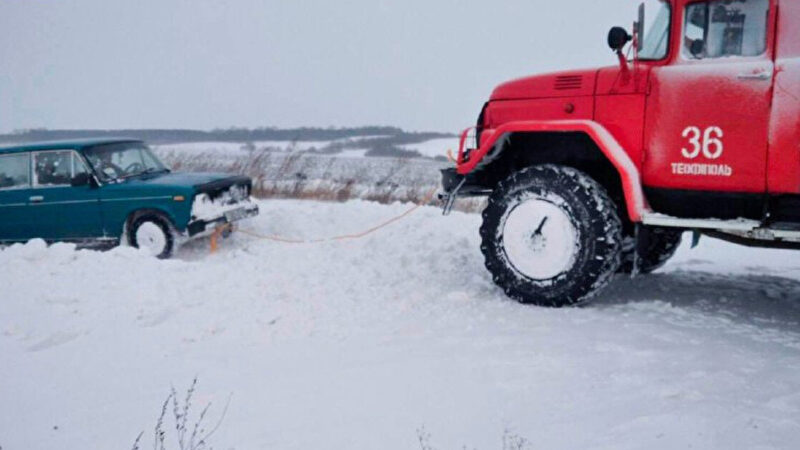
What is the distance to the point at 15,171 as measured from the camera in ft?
30.1

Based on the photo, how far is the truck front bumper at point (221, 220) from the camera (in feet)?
28.1

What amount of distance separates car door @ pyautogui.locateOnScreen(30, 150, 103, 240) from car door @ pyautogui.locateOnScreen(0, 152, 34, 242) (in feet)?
0.35

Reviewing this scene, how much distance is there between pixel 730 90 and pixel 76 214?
792 centimetres

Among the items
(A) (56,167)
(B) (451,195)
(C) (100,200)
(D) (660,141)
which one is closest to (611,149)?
(D) (660,141)

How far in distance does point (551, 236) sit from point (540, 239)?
0.35 ft

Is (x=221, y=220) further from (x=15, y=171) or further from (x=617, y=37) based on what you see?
(x=617, y=37)

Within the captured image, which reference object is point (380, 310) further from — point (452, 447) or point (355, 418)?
point (452, 447)

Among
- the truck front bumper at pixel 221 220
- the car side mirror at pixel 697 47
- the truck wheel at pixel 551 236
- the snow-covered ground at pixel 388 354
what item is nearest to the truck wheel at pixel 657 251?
the snow-covered ground at pixel 388 354

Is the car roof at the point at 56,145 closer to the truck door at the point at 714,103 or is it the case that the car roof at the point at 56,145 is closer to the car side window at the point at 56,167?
the car side window at the point at 56,167

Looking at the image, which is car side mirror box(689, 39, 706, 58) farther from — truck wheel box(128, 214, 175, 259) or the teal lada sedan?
truck wheel box(128, 214, 175, 259)

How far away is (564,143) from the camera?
6.04 metres

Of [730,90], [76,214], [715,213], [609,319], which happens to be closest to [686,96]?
[730,90]

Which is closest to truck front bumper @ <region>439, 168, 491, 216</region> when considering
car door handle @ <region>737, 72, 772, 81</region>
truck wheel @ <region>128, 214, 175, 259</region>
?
car door handle @ <region>737, 72, 772, 81</region>

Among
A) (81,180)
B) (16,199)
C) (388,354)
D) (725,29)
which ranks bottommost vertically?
(388,354)
